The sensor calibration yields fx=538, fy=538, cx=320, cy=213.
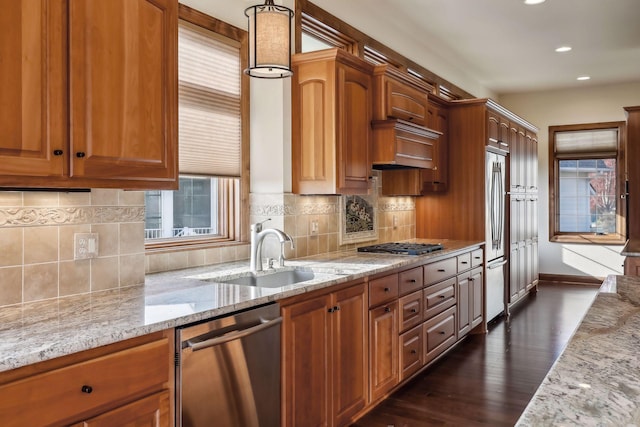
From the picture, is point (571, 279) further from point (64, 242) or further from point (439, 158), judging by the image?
point (64, 242)

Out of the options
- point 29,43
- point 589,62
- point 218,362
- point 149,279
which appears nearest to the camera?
point 29,43

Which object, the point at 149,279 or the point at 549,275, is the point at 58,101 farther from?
the point at 549,275

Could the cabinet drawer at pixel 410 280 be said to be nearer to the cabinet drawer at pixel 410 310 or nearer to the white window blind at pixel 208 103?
the cabinet drawer at pixel 410 310

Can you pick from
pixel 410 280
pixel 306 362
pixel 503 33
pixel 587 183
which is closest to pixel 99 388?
pixel 306 362

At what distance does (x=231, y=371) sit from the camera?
2.14m

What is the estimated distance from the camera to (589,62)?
6.64m

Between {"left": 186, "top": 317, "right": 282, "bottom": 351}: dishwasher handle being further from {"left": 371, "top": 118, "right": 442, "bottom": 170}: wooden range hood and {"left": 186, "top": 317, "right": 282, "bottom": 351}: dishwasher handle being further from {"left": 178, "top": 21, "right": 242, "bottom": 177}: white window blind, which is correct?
{"left": 371, "top": 118, "right": 442, "bottom": 170}: wooden range hood

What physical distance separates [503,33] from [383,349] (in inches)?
145

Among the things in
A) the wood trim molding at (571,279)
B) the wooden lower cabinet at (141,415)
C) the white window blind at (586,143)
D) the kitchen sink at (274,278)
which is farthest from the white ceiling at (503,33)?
the wood trim molding at (571,279)

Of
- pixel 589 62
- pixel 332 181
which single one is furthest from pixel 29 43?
pixel 589 62

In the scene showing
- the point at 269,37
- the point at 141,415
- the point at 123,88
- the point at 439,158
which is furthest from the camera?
the point at 439,158

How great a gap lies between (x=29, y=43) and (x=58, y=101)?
197mm

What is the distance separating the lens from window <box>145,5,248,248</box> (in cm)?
316

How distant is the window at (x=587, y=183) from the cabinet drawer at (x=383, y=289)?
580 centimetres
